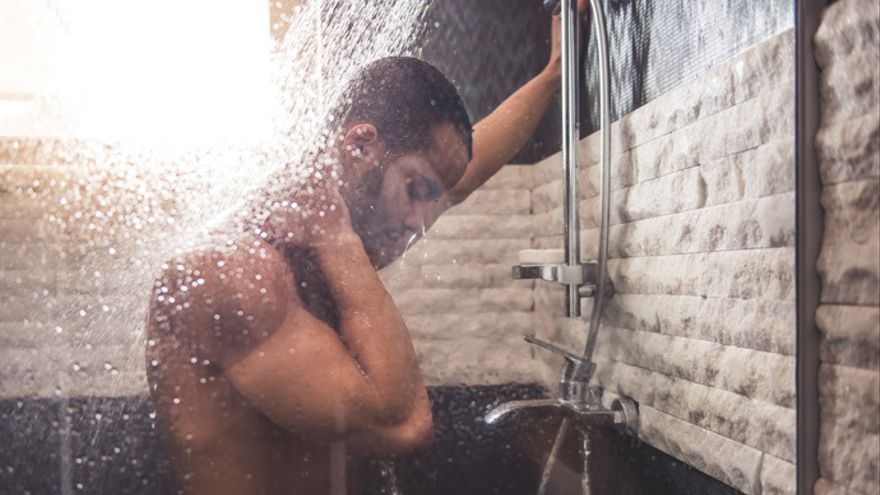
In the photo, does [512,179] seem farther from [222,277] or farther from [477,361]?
[222,277]

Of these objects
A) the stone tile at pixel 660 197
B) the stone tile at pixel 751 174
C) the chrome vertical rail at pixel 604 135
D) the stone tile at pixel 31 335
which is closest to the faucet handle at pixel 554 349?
the chrome vertical rail at pixel 604 135

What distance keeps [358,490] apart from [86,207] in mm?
553

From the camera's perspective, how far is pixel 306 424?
1.10 m

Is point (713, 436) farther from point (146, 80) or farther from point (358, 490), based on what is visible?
point (146, 80)

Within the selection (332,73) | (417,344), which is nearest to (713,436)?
(417,344)

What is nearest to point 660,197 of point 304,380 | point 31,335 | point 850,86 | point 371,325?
point 850,86

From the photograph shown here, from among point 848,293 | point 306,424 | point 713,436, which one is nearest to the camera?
point 848,293

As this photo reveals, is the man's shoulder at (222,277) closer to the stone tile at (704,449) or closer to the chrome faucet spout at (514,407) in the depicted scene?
the chrome faucet spout at (514,407)

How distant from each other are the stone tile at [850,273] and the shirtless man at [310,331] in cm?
55

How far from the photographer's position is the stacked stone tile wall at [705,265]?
881 mm

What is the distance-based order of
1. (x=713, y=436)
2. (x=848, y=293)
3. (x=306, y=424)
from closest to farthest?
(x=848, y=293) → (x=713, y=436) → (x=306, y=424)

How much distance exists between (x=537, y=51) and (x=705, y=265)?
0.41 m

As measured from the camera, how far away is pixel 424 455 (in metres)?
1.16

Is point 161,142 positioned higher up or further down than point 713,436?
higher up
